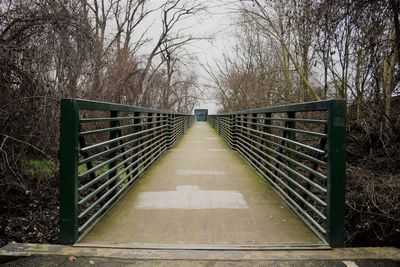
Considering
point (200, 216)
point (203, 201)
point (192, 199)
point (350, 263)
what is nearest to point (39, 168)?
point (192, 199)

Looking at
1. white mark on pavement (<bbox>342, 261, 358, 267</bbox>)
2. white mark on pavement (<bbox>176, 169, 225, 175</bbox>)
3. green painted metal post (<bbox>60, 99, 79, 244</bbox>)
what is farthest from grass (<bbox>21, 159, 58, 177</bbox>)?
white mark on pavement (<bbox>342, 261, 358, 267</bbox>)

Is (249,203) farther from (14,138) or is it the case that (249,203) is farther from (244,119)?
(244,119)

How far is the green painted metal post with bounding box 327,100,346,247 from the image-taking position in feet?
9.19

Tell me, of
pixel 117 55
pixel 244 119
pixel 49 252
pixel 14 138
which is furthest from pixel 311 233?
pixel 117 55

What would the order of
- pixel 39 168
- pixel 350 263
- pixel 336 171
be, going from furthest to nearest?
pixel 39 168
pixel 336 171
pixel 350 263

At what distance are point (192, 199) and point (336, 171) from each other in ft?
6.93

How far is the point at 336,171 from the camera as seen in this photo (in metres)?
2.80

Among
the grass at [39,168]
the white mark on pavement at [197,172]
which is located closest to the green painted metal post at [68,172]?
the grass at [39,168]

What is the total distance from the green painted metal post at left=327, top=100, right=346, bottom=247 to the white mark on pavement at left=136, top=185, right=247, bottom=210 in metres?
1.42

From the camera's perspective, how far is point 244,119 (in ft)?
29.1

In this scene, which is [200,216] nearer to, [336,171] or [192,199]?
[192,199]

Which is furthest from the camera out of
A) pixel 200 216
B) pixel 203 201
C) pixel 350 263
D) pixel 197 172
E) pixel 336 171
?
pixel 197 172

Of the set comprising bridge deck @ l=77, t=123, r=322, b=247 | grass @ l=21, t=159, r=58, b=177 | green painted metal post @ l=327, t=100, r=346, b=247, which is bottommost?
bridge deck @ l=77, t=123, r=322, b=247

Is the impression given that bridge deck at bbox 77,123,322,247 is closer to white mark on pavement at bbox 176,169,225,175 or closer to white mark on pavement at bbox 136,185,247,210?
white mark on pavement at bbox 136,185,247,210
